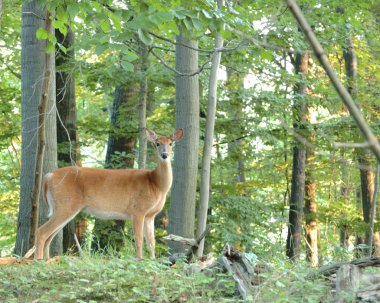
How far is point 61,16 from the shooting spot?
5758 millimetres

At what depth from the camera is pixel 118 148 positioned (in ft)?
46.5

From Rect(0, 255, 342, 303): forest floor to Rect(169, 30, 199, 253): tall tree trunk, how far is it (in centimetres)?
437

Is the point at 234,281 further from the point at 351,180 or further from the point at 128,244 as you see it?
the point at 351,180

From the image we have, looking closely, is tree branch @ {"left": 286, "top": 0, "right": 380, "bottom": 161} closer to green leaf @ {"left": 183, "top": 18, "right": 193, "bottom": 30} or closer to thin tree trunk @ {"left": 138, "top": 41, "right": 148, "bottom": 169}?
green leaf @ {"left": 183, "top": 18, "right": 193, "bottom": 30}

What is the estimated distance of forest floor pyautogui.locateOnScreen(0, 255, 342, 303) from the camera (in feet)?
15.3

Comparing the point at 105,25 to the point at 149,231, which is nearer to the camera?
the point at 105,25

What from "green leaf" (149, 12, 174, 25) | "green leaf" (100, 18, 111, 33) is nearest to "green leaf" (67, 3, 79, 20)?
"green leaf" (100, 18, 111, 33)

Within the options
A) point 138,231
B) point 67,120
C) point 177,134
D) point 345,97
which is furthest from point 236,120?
point 345,97

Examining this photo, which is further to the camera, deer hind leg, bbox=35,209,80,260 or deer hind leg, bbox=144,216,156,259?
deer hind leg, bbox=144,216,156,259

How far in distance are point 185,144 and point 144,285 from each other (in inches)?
201

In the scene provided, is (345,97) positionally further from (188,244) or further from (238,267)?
(188,244)

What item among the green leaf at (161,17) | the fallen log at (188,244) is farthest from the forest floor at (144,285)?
the green leaf at (161,17)

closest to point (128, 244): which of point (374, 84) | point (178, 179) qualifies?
point (178, 179)

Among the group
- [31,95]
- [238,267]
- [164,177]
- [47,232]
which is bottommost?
[238,267]
